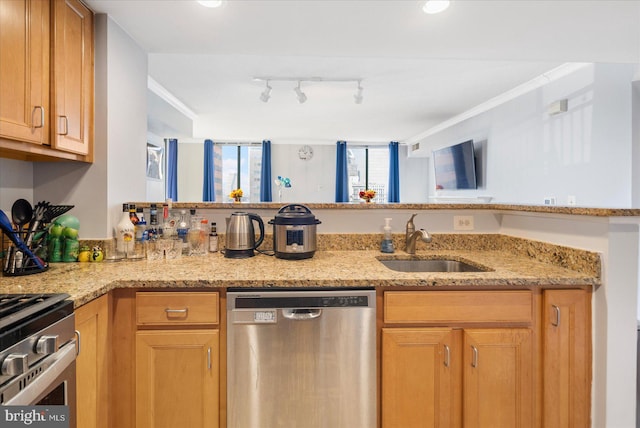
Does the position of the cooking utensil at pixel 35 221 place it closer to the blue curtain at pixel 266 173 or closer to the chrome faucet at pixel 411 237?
the chrome faucet at pixel 411 237

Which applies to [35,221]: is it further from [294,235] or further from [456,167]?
[456,167]

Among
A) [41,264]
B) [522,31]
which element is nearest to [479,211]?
[522,31]

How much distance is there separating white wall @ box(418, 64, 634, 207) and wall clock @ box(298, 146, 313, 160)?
4034mm

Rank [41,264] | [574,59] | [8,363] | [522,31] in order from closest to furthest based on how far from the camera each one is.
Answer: [8,363] < [41,264] < [522,31] < [574,59]

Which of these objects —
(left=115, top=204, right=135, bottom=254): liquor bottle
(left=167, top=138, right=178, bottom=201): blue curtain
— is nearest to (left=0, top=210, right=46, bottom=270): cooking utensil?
(left=115, top=204, right=135, bottom=254): liquor bottle

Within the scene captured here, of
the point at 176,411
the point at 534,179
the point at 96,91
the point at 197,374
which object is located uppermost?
the point at 96,91

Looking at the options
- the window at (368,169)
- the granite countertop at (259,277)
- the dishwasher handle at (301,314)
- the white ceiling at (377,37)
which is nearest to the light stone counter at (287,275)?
the granite countertop at (259,277)

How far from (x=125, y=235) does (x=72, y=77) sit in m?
0.75

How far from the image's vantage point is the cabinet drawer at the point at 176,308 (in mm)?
1266

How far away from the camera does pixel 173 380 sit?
1255 millimetres

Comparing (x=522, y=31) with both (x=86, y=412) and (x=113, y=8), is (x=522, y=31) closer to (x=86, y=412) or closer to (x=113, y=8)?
(x=113, y=8)

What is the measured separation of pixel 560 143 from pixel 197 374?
3492 mm

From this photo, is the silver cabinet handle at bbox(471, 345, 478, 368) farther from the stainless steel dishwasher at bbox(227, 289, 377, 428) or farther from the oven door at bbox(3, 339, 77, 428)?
the oven door at bbox(3, 339, 77, 428)

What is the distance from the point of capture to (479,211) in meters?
1.99
